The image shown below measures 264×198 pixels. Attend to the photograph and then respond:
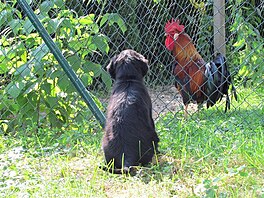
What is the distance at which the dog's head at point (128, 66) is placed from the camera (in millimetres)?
3197

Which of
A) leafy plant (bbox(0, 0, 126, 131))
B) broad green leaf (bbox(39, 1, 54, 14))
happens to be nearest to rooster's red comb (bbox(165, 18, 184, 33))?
leafy plant (bbox(0, 0, 126, 131))

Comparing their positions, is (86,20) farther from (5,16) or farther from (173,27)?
(173,27)

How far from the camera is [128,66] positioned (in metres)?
3.20

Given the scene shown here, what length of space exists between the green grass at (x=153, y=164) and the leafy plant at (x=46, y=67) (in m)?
0.22

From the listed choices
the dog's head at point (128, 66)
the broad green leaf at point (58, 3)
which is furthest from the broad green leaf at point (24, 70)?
the dog's head at point (128, 66)

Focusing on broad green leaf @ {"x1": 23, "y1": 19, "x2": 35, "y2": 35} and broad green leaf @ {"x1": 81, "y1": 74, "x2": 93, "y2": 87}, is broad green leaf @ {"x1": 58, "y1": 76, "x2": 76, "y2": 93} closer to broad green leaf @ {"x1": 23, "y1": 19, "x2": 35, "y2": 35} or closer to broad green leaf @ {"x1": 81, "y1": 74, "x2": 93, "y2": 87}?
broad green leaf @ {"x1": 81, "y1": 74, "x2": 93, "y2": 87}

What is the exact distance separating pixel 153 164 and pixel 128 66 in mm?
714

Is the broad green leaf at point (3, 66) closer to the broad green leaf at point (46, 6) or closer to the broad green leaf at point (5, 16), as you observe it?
the broad green leaf at point (5, 16)

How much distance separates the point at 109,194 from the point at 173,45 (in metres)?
3.51

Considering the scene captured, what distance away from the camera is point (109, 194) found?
2488mm

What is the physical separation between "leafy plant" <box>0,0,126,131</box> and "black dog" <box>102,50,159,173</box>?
627 mm

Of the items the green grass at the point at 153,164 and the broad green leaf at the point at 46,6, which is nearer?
the green grass at the point at 153,164

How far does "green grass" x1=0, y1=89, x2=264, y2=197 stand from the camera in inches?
95.3

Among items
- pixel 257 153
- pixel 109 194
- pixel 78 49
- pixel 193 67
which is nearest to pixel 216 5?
pixel 193 67
